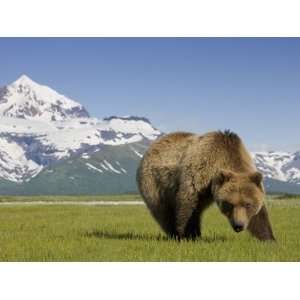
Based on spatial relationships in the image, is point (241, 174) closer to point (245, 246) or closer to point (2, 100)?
point (245, 246)

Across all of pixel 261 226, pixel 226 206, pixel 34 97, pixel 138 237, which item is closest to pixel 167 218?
pixel 138 237

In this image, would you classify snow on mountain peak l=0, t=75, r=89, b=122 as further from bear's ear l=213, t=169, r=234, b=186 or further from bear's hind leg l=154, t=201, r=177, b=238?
bear's ear l=213, t=169, r=234, b=186

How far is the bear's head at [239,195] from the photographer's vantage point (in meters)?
8.16

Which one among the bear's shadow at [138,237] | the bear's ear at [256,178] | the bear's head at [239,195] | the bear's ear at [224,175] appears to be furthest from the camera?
the bear's shadow at [138,237]

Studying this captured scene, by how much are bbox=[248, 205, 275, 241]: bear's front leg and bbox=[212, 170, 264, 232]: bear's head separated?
1.75 feet

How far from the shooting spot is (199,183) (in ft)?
29.6

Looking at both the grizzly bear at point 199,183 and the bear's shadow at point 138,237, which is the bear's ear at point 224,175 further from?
the bear's shadow at point 138,237

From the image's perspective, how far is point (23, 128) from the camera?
1334cm

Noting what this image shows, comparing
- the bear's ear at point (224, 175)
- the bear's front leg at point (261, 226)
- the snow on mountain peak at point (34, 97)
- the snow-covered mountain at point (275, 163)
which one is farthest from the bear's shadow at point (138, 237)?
the snow on mountain peak at point (34, 97)

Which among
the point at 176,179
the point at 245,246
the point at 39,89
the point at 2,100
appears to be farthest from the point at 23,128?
the point at 245,246

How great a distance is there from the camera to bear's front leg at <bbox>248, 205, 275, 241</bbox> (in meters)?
8.92

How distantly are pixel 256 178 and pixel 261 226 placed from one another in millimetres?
1036

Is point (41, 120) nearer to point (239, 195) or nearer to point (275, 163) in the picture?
point (275, 163)

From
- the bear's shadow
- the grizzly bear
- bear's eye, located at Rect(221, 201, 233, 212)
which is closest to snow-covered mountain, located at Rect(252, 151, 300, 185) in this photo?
the grizzly bear
